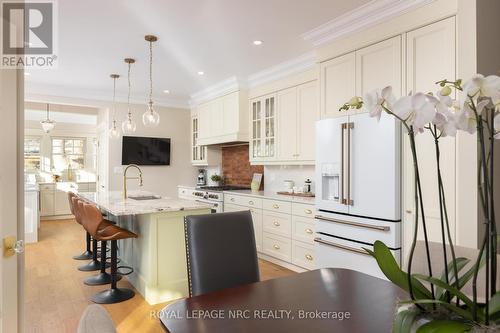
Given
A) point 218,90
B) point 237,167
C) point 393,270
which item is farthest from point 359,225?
point 218,90

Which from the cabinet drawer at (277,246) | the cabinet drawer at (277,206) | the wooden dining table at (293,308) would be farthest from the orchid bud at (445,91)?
the cabinet drawer at (277,246)

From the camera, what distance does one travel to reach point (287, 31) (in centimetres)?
331

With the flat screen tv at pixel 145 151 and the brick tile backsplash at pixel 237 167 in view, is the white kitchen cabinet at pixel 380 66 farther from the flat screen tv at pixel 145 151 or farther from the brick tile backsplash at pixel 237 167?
the flat screen tv at pixel 145 151

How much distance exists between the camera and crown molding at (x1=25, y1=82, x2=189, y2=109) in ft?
17.5

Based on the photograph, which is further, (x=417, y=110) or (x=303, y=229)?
(x=303, y=229)

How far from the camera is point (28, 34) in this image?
320 cm

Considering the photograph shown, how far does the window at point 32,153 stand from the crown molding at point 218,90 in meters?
4.60

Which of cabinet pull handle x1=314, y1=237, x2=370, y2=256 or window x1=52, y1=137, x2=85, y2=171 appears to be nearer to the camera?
cabinet pull handle x1=314, y1=237, x2=370, y2=256

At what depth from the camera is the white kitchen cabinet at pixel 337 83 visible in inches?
122

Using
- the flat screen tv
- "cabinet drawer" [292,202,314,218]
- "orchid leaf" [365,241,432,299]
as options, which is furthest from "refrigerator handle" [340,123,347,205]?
the flat screen tv

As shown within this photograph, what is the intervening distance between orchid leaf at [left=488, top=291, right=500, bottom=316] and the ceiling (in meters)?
2.62

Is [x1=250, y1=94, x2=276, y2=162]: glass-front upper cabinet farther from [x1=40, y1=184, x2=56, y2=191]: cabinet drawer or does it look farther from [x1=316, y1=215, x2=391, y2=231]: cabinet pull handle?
[x1=40, y1=184, x2=56, y2=191]: cabinet drawer

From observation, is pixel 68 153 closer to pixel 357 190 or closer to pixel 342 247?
pixel 342 247

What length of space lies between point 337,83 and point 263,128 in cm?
174
